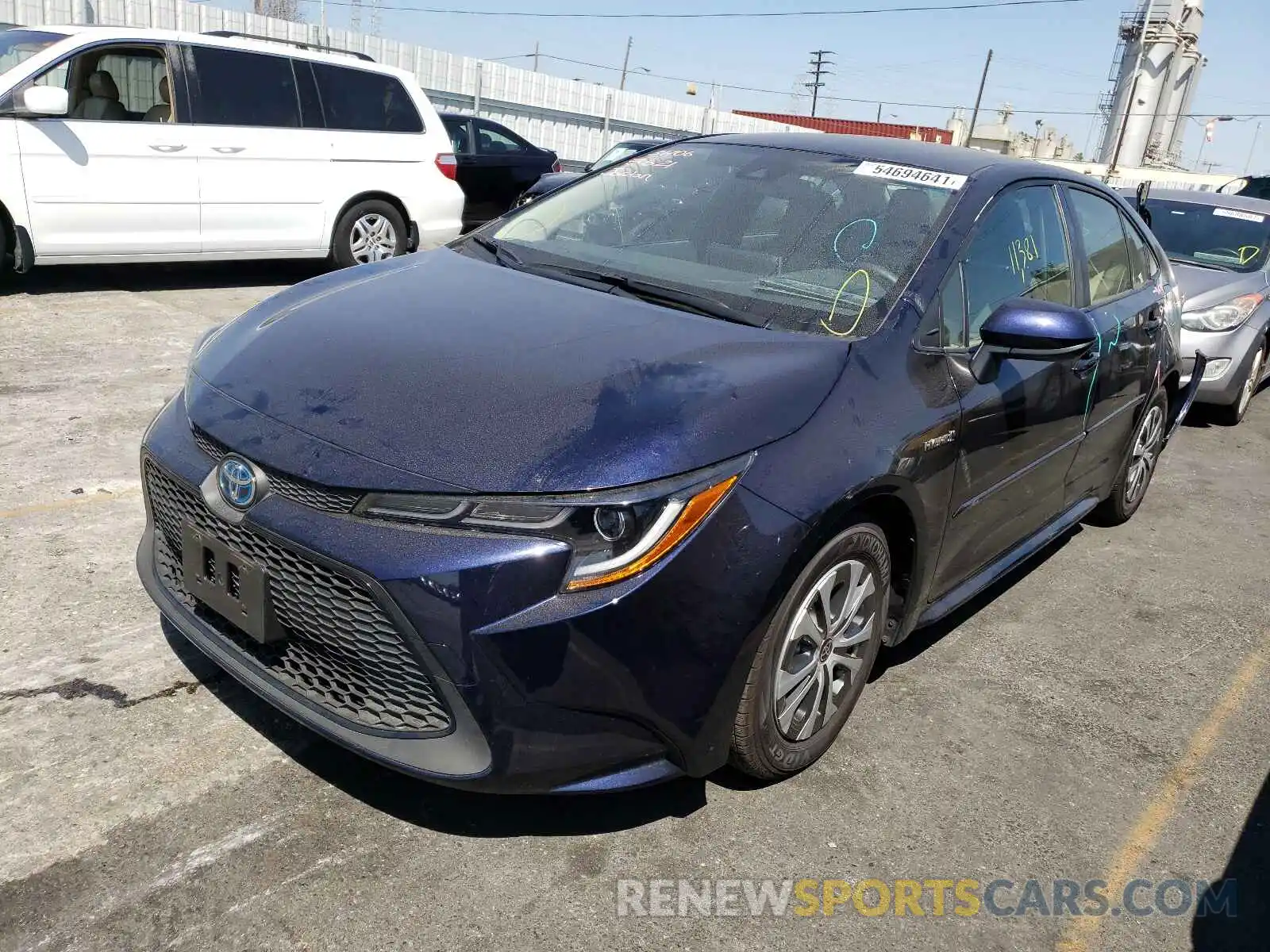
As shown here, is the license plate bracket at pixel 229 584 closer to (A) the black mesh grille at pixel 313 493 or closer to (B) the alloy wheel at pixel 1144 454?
(A) the black mesh grille at pixel 313 493

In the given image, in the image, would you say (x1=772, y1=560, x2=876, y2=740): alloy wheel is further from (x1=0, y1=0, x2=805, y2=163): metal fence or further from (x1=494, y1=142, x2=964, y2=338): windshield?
(x1=0, y1=0, x2=805, y2=163): metal fence

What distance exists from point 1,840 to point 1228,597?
14.7 feet

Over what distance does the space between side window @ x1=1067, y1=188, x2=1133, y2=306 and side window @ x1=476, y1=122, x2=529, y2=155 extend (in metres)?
9.26

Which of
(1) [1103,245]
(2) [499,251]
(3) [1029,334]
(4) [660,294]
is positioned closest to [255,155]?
(2) [499,251]

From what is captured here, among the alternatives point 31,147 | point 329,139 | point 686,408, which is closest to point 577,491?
point 686,408

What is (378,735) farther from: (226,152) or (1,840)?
(226,152)

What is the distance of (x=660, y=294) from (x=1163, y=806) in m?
2.00

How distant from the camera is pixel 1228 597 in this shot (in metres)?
4.46

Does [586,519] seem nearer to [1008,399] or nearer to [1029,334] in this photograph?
[1029,334]

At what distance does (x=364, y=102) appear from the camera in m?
8.67

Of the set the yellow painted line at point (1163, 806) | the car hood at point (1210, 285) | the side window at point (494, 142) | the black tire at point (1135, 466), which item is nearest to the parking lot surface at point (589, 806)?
the yellow painted line at point (1163, 806)

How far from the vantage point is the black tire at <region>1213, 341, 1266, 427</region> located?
296 inches

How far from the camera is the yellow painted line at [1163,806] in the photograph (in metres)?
2.41

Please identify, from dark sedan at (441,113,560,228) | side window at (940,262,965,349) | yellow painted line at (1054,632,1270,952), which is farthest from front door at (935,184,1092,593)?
dark sedan at (441,113,560,228)
